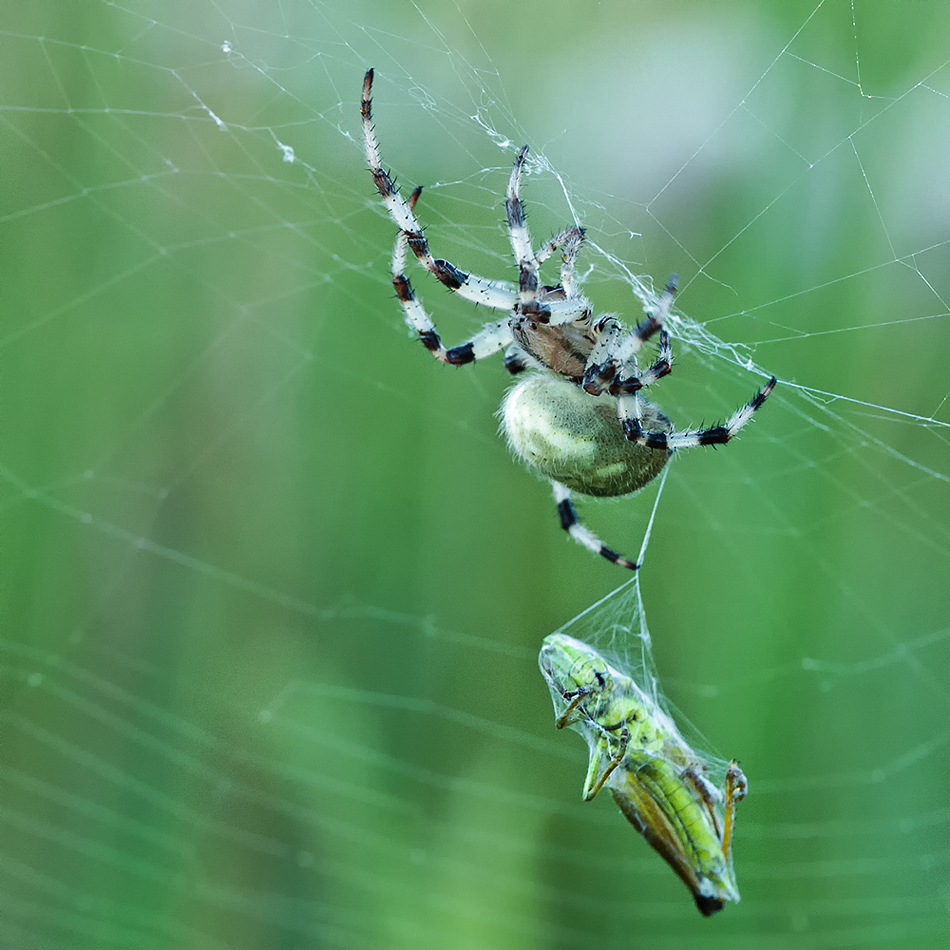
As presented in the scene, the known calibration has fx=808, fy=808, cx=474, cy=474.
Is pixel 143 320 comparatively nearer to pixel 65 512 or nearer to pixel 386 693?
pixel 65 512

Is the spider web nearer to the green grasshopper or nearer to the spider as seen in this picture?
the spider

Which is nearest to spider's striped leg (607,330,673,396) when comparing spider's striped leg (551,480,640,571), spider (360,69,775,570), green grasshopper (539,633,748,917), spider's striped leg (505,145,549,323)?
spider (360,69,775,570)

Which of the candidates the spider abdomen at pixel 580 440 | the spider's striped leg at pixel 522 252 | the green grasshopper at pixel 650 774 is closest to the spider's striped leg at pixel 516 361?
the spider abdomen at pixel 580 440

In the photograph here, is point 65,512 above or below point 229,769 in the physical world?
above

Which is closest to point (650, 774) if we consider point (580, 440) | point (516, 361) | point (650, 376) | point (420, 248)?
point (580, 440)

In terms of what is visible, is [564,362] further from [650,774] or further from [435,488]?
[650,774]

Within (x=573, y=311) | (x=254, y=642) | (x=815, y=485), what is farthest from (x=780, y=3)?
(x=254, y=642)
